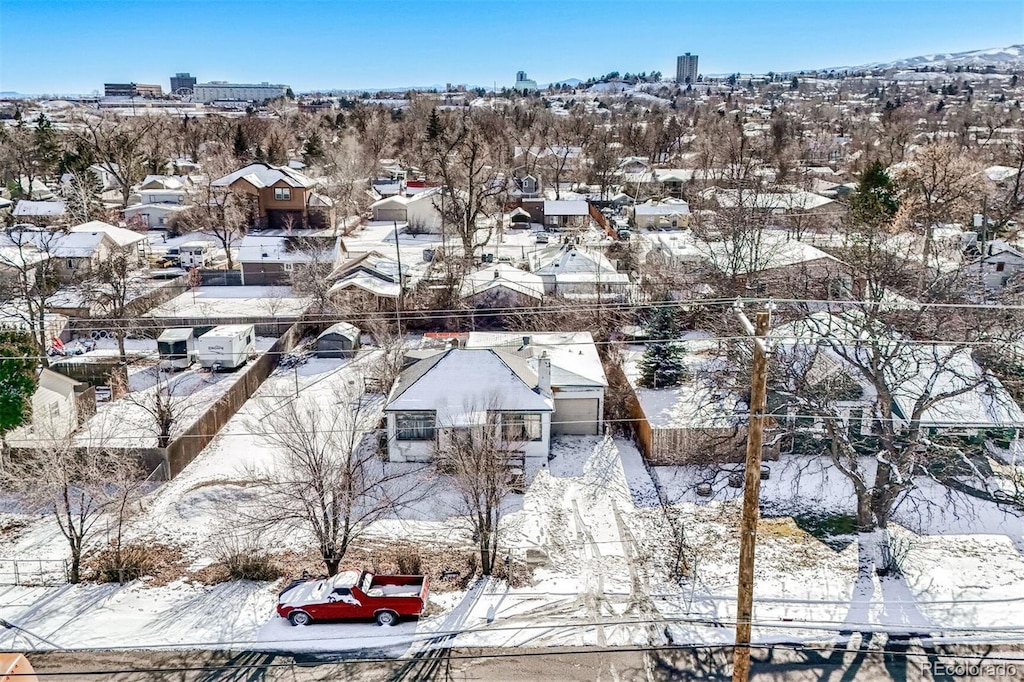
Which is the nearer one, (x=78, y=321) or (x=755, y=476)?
(x=755, y=476)

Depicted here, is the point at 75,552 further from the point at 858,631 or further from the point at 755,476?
the point at 858,631

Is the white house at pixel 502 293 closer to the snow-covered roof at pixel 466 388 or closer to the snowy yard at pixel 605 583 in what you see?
the snow-covered roof at pixel 466 388

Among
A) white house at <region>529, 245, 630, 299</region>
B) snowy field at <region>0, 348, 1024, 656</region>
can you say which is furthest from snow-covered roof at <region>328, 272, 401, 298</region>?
snowy field at <region>0, 348, 1024, 656</region>

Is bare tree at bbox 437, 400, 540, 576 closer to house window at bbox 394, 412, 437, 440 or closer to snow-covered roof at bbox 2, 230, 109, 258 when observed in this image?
house window at bbox 394, 412, 437, 440

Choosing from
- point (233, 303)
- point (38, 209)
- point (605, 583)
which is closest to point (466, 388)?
point (605, 583)

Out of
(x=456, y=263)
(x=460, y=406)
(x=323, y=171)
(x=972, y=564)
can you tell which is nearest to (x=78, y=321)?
(x=456, y=263)

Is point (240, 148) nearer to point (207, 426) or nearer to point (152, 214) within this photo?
point (152, 214)
